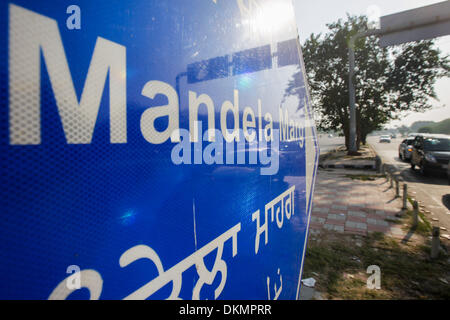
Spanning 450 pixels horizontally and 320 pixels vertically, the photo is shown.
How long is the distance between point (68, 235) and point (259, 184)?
1.02 metres

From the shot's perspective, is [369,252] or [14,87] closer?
[14,87]

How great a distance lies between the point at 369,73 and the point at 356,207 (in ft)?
42.8

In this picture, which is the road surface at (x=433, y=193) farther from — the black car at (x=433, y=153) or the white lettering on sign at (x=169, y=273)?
the white lettering on sign at (x=169, y=273)

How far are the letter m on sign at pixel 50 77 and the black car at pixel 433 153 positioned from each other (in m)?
12.2

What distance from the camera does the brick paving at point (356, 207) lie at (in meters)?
4.87

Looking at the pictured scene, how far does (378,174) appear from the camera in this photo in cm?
1050

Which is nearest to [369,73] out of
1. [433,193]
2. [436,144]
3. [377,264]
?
[436,144]

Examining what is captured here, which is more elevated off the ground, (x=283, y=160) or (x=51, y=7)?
(x=51, y=7)

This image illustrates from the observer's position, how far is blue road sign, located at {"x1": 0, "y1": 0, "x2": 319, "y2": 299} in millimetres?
436

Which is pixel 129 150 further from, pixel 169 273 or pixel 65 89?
pixel 169 273

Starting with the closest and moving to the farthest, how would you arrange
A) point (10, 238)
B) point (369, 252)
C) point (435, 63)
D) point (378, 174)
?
1. point (10, 238)
2. point (369, 252)
3. point (378, 174)
4. point (435, 63)

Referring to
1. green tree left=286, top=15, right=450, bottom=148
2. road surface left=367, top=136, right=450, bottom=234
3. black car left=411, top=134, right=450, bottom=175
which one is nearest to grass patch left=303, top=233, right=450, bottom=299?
road surface left=367, top=136, right=450, bottom=234
